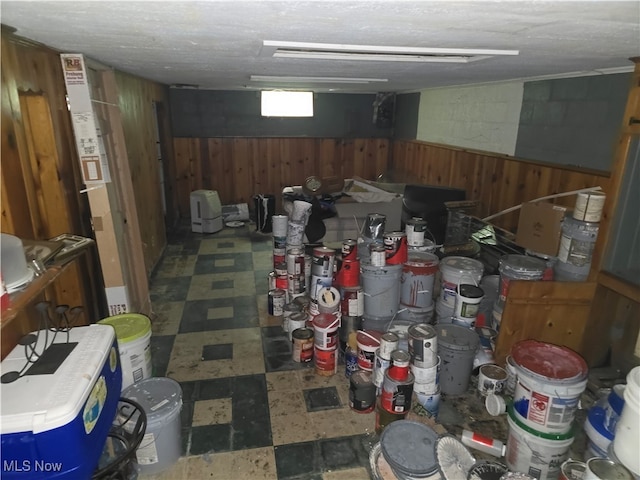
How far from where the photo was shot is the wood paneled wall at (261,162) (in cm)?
675

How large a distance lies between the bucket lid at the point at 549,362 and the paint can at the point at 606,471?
44 centimetres

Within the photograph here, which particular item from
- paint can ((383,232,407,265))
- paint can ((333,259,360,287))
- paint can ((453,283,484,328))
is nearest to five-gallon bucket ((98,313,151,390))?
paint can ((333,259,360,287))

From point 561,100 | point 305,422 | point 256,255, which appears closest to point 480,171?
point 561,100

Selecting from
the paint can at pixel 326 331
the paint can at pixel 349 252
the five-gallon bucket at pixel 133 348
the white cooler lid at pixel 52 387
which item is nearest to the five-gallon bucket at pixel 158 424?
the five-gallon bucket at pixel 133 348

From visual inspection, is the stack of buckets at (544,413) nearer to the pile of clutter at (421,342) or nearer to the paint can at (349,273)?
the pile of clutter at (421,342)

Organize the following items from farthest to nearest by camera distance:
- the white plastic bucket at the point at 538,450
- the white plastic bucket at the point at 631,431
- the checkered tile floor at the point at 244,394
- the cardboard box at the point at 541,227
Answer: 1. the cardboard box at the point at 541,227
2. the checkered tile floor at the point at 244,394
3. the white plastic bucket at the point at 538,450
4. the white plastic bucket at the point at 631,431

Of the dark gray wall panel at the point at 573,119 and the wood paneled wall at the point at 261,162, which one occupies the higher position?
the dark gray wall panel at the point at 573,119

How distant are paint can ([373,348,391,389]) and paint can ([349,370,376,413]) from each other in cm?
5

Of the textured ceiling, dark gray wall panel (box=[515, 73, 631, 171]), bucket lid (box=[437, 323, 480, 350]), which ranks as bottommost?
bucket lid (box=[437, 323, 480, 350])

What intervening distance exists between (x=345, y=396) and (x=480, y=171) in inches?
126

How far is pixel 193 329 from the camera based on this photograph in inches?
136

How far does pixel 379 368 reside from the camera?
7.99ft

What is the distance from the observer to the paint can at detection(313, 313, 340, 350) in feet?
9.09

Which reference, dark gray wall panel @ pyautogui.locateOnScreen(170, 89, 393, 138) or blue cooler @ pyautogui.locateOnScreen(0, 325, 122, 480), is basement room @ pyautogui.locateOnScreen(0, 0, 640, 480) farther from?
dark gray wall panel @ pyautogui.locateOnScreen(170, 89, 393, 138)
